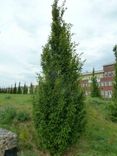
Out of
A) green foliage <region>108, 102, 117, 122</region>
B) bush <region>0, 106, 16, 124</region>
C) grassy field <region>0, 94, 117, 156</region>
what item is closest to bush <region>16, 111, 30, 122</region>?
grassy field <region>0, 94, 117, 156</region>

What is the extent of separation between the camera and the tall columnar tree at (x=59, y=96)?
14969mm

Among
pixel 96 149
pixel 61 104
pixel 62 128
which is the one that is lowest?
pixel 96 149

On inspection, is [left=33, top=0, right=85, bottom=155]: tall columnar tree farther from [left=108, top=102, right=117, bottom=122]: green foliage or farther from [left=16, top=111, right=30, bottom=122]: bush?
[left=108, top=102, right=117, bottom=122]: green foliage

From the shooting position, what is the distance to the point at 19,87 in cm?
4422

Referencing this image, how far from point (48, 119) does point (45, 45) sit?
10.6 ft

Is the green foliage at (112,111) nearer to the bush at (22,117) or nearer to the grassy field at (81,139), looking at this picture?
the grassy field at (81,139)

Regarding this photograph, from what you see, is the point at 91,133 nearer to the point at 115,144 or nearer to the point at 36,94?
the point at 115,144

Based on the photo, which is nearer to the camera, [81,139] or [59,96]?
[59,96]

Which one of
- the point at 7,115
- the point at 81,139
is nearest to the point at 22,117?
the point at 7,115

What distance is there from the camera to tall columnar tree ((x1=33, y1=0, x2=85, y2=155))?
14969mm

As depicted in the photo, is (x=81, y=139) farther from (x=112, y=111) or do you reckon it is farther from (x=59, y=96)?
(x=112, y=111)

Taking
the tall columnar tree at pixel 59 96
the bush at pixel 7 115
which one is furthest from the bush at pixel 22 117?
the tall columnar tree at pixel 59 96

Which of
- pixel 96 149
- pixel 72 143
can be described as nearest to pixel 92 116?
pixel 96 149

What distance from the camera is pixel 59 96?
1505 cm
